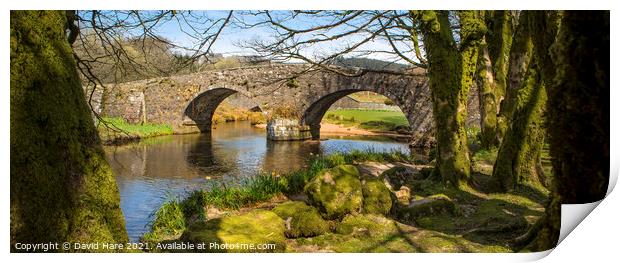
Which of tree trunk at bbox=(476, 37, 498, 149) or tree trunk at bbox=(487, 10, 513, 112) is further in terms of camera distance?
tree trunk at bbox=(476, 37, 498, 149)

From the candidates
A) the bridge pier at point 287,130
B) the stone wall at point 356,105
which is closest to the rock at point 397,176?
the bridge pier at point 287,130

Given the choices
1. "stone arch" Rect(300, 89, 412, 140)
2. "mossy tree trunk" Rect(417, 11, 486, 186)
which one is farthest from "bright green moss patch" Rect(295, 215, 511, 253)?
"stone arch" Rect(300, 89, 412, 140)

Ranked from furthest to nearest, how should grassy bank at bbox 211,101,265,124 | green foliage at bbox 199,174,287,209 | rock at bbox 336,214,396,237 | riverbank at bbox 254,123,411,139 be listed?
grassy bank at bbox 211,101,265,124 → riverbank at bbox 254,123,411,139 → green foliage at bbox 199,174,287,209 → rock at bbox 336,214,396,237

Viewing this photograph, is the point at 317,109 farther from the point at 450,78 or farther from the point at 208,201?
the point at 450,78

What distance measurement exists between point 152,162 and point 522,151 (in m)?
11.3

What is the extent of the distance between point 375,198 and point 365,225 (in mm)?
528

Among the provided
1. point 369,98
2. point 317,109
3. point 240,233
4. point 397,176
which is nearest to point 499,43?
point 397,176

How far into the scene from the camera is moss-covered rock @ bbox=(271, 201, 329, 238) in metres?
4.78

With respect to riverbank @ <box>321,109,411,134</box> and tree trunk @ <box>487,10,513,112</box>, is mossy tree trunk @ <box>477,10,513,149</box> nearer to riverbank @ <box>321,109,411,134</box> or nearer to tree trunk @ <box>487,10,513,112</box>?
tree trunk @ <box>487,10,513,112</box>

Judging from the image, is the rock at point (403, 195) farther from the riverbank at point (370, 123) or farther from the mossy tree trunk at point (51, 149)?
the riverbank at point (370, 123)

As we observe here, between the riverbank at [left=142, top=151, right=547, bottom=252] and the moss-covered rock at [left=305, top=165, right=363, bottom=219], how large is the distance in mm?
11

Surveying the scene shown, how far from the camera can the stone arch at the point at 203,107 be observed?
81.4ft

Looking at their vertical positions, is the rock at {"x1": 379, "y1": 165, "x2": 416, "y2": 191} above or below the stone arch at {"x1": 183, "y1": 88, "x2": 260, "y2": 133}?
below

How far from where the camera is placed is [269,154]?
1719cm
